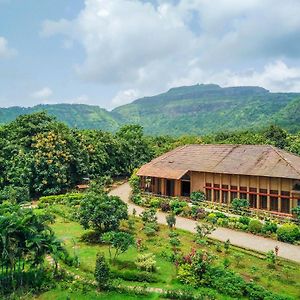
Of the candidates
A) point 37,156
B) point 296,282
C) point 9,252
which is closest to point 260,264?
point 296,282

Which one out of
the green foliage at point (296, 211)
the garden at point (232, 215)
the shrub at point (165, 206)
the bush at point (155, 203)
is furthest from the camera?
the bush at point (155, 203)

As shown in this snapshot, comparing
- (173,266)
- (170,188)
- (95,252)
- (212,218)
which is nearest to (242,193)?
(212,218)

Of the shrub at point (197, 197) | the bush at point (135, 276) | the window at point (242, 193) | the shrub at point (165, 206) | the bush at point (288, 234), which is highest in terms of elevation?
the window at point (242, 193)

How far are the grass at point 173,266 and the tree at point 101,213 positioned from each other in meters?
1.41

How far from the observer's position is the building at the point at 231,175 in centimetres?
3064

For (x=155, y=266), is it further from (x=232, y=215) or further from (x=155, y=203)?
(x=155, y=203)

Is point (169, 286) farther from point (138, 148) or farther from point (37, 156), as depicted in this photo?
point (138, 148)

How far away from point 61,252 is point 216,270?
7.24m

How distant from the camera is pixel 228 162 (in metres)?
35.4

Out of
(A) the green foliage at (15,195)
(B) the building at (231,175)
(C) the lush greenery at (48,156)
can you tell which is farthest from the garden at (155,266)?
(C) the lush greenery at (48,156)

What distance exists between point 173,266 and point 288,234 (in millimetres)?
8553

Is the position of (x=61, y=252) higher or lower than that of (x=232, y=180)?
lower

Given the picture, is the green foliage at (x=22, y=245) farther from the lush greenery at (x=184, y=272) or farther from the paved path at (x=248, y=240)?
the paved path at (x=248, y=240)

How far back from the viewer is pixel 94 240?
2459cm
